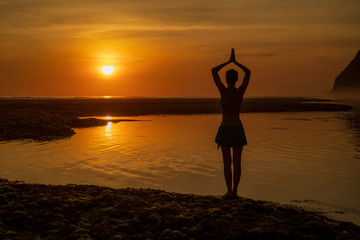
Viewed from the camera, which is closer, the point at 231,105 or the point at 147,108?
the point at 231,105

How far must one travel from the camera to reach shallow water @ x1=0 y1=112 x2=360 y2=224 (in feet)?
42.1

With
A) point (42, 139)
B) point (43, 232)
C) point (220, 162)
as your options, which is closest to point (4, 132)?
point (42, 139)

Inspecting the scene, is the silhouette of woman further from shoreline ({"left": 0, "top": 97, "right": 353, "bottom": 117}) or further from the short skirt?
shoreline ({"left": 0, "top": 97, "right": 353, "bottom": 117})

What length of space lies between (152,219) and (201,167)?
8871mm

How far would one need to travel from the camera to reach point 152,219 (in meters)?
8.58

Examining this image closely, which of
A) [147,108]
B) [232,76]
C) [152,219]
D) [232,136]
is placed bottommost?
[152,219]

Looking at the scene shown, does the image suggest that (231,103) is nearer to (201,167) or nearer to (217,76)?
(217,76)

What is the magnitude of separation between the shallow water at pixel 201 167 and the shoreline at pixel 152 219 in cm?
285

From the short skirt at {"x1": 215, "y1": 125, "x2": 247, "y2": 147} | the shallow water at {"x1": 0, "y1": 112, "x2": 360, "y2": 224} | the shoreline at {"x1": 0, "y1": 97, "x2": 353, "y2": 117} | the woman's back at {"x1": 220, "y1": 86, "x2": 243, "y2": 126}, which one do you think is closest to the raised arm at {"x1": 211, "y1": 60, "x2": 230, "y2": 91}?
the woman's back at {"x1": 220, "y1": 86, "x2": 243, "y2": 126}

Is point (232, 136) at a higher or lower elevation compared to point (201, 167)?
higher

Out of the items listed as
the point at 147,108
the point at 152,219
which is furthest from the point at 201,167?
the point at 147,108

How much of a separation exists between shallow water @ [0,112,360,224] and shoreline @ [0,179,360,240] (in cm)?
285

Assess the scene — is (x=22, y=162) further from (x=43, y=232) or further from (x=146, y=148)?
(x=43, y=232)

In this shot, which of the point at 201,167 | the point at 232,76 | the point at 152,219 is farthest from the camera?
the point at 201,167
